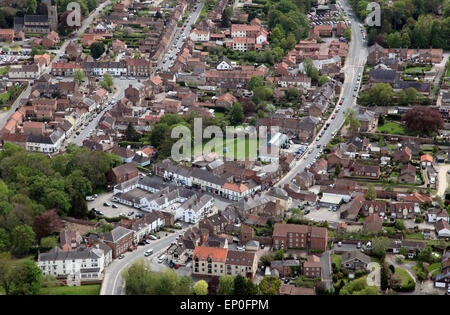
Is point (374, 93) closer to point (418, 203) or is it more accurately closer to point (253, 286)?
point (418, 203)

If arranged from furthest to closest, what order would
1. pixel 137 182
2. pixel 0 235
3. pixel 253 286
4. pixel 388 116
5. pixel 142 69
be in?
1. pixel 142 69
2. pixel 388 116
3. pixel 137 182
4. pixel 0 235
5. pixel 253 286

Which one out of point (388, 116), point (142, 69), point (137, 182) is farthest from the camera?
point (142, 69)

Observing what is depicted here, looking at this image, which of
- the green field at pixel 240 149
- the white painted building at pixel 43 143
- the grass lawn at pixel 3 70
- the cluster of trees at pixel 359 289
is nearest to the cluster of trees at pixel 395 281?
the cluster of trees at pixel 359 289

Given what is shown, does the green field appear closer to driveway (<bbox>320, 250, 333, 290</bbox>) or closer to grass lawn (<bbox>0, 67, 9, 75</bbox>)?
driveway (<bbox>320, 250, 333, 290</bbox>)

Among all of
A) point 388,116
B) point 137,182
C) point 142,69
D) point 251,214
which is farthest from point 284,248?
point 142,69

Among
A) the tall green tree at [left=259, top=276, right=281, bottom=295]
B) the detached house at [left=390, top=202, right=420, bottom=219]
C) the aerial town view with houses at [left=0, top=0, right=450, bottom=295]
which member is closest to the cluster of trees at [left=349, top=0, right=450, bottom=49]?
the aerial town view with houses at [left=0, top=0, right=450, bottom=295]

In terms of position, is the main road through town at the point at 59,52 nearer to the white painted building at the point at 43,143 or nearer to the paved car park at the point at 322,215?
the white painted building at the point at 43,143
